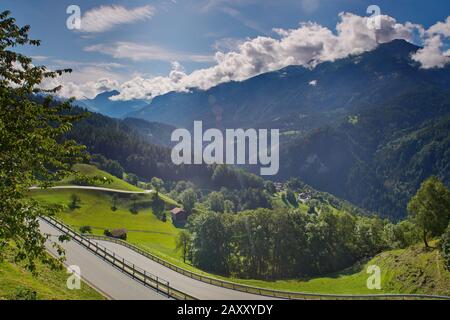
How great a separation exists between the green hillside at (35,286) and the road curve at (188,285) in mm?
14989

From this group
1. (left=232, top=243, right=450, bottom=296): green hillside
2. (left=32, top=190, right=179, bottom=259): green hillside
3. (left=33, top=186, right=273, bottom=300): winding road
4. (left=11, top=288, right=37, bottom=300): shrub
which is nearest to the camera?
(left=11, top=288, right=37, bottom=300): shrub

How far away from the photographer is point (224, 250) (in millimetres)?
94438

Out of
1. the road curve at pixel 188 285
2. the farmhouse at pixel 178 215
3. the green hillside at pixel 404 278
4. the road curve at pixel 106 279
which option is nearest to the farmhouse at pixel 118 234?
the road curve at pixel 188 285

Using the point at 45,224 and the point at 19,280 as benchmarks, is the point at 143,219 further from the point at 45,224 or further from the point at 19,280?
the point at 19,280

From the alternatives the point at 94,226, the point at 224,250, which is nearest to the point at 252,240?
the point at 224,250

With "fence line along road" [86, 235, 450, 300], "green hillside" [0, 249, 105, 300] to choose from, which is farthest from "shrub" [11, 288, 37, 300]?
"fence line along road" [86, 235, 450, 300]

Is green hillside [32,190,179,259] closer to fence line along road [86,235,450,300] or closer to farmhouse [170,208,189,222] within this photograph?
farmhouse [170,208,189,222]

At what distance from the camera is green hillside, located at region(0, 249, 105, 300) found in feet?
83.3

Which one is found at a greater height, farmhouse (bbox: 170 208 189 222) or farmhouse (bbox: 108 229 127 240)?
farmhouse (bbox: 108 229 127 240)

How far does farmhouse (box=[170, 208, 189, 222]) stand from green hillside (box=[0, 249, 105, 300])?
132m

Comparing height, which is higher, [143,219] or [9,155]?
[9,155]

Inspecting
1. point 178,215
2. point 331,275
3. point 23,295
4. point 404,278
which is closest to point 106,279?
point 23,295
